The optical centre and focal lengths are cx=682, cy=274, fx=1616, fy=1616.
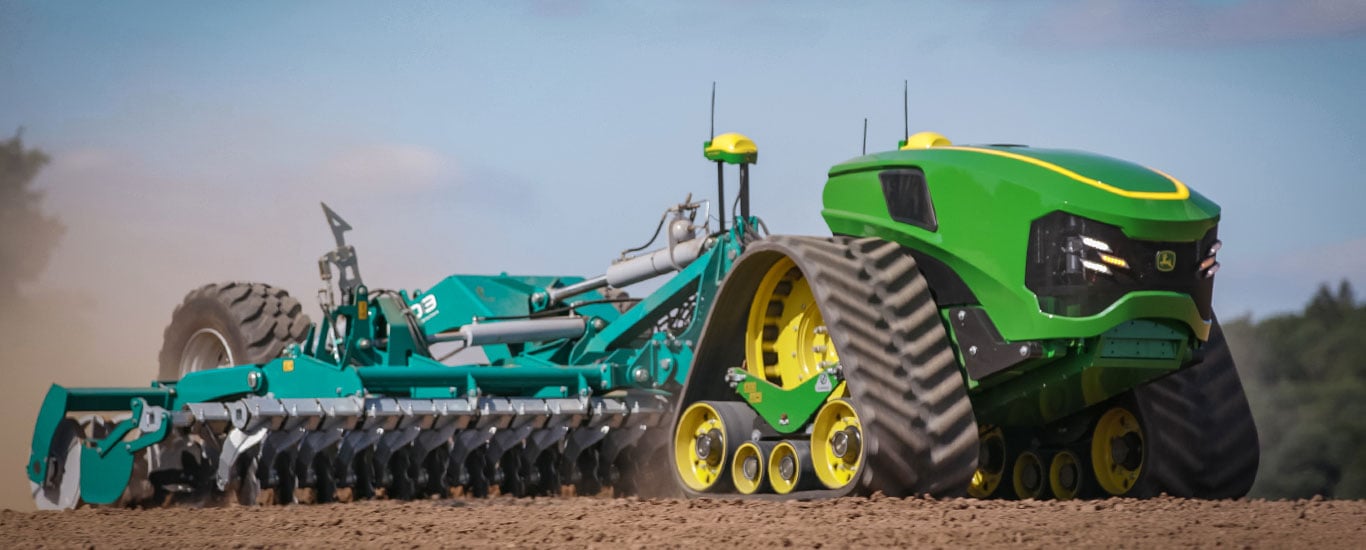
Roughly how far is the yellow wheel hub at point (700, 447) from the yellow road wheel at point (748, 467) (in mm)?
88

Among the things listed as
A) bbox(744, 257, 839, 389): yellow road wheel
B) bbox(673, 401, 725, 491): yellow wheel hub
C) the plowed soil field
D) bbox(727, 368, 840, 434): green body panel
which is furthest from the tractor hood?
bbox(673, 401, 725, 491): yellow wheel hub

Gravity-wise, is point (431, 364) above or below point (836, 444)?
above

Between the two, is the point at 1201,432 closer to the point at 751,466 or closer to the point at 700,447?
the point at 751,466

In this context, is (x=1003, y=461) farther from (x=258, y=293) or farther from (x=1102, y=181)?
(x=258, y=293)

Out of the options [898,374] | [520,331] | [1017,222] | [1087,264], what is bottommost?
[898,374]

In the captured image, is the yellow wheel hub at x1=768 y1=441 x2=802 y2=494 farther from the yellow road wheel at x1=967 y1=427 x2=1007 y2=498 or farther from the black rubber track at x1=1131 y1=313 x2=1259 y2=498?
the black rubber track at x1=1131 y1=313 x2=1259 y2=498

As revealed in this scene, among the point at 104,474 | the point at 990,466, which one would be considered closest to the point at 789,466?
the point at 990,466

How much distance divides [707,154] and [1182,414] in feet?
12.0

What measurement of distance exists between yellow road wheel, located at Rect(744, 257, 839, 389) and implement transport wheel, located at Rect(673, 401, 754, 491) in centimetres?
31

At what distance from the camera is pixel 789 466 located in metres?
8.89

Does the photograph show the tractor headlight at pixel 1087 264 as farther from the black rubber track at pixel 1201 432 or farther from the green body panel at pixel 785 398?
the green body panel at pixel 785 398

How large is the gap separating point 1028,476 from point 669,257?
3.07 metres

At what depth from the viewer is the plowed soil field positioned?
6.54 m

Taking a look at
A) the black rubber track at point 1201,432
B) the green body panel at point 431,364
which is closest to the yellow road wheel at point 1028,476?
the black rubber track at point 1201,432
